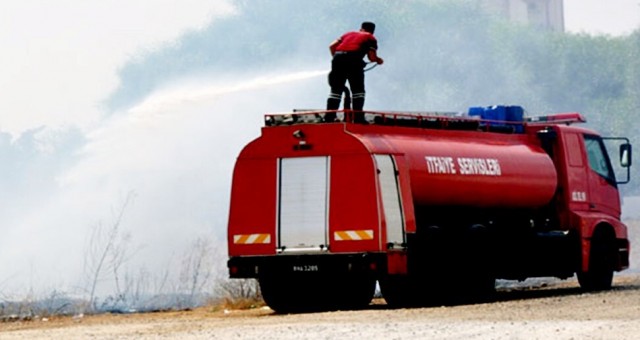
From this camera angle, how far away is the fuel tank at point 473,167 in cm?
2825

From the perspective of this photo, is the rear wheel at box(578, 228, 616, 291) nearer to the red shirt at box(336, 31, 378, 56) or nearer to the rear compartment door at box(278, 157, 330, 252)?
the red shirt at box(336, 31, 378, 56)

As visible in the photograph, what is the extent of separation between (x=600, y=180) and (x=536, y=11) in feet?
140

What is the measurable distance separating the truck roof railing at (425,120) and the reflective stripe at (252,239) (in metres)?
1.84

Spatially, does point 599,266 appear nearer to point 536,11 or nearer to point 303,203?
point 303,203

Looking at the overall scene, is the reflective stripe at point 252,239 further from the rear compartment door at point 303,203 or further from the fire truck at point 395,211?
the rear compartment door at point 303,203

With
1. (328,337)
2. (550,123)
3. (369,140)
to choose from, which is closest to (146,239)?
(550,123)

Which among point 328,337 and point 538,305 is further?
point 538,305

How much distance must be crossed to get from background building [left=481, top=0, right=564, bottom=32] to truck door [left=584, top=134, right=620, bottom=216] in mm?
34950

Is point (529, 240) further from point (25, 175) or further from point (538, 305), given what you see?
point (25, 175)

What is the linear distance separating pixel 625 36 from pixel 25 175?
1085 inches

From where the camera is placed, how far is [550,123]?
33.0 metres

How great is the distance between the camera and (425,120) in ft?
96.8

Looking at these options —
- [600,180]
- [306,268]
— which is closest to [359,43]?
[306,268]

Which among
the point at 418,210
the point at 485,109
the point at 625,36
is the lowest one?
the point at 418,210
